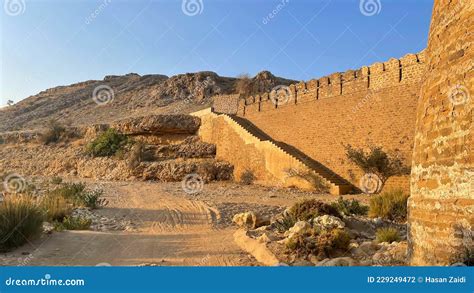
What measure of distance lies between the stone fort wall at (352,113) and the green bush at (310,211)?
513 cm

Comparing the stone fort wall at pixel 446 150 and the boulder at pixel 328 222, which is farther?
the boulder at pixel 328 222

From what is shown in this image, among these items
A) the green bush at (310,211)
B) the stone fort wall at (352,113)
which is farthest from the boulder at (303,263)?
the stone fort wall at (352,113)

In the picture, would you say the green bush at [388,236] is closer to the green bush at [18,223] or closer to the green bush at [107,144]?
→ the green bush at [18,223]

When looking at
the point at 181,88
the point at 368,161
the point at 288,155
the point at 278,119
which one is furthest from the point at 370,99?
the point at 181,88

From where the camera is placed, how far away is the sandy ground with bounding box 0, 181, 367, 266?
6.73 meters

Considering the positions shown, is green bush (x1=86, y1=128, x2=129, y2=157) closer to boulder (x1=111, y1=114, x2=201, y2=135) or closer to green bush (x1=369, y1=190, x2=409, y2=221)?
boulder (x1=111, y1=114, x2=201, y2=135)

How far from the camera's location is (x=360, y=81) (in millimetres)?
15805

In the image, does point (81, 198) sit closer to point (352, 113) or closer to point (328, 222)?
point (328, 222)

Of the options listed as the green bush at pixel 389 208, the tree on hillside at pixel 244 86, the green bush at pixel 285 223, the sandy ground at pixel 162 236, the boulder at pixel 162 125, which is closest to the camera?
the sandy ground at pixel 162 236

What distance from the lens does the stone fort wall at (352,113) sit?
13727 mm

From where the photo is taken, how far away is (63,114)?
45.3 meters

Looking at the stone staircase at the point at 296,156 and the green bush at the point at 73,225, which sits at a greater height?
the stone staircase at the point at 296,156

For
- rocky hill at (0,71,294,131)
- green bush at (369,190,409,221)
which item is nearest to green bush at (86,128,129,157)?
Answer: rocky hill at (0,71,294,131)

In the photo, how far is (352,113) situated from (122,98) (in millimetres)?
34031
